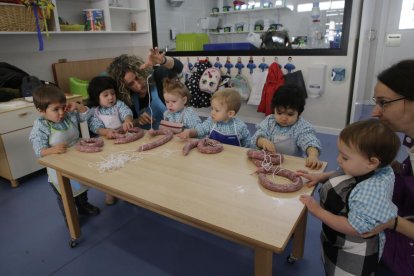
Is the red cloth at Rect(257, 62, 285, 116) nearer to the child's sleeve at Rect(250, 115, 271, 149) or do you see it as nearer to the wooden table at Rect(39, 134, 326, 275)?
the child's sleeve at Rect(250, 115, 271, 149)

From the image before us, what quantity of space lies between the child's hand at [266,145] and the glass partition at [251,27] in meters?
2.20

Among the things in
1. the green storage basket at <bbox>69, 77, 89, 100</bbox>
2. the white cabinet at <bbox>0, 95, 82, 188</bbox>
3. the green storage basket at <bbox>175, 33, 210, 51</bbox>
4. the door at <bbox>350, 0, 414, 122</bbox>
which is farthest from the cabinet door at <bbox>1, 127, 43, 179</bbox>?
the door at <bbox>350, 0, 414, 122</bbox>

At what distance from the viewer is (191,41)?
14.2 ft

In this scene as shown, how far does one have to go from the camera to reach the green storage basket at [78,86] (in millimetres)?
3312

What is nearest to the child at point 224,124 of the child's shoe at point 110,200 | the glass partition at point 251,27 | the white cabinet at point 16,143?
the child's shoe at point 110,200

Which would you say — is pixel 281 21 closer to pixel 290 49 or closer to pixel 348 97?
pixel 290 49

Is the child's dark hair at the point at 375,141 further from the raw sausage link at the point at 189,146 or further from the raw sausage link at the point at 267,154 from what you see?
the raw sausage link at the point at 189,146

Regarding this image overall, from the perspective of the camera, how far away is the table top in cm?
89

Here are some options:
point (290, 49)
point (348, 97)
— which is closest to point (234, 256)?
point (348, 97)

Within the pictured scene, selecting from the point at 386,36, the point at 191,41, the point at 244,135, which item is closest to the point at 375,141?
the point at 244,135

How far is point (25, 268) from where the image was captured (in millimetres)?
1600

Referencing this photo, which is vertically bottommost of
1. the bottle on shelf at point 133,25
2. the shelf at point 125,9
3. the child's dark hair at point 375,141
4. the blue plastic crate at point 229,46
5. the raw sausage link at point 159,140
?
the raw sausage link at point 159,140

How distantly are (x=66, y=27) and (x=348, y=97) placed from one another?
10.7ft

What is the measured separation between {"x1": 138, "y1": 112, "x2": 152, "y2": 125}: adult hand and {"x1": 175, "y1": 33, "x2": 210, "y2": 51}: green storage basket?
2.51 m
